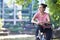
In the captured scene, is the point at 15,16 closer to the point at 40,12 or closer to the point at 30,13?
the point at 30,13

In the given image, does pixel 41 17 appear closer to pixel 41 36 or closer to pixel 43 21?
pixel 43 21

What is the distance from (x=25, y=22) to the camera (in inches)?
340

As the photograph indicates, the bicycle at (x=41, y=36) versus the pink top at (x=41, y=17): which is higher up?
the pink top at (x=41, y=17)

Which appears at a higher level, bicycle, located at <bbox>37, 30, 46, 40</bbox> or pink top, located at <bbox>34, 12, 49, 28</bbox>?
pink top, located at <bbox>34, 12, 49, 28</bbox>

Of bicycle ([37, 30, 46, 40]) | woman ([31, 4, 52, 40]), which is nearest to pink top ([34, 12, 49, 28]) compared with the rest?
woman ([31, 4, 52, 40])

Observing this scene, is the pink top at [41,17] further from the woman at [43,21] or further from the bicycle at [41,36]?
the bicycle at [41,36]

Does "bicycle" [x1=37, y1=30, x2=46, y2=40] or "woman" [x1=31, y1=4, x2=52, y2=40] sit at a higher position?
"woman" [x1=31, y1=4, x2=52, y2=40]

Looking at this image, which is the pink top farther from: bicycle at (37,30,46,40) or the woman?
bicycle at (37,30,46,40)

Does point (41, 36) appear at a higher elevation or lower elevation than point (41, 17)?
lower

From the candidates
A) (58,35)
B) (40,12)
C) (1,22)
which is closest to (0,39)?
(58,35)

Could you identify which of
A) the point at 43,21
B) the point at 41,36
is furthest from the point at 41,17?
the point at 41,36

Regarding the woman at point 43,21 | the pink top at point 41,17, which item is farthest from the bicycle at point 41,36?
the pink top at point 41,17

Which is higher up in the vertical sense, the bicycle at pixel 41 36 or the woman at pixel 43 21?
the woman at pixel 43 21

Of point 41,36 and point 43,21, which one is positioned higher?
point 43,21
